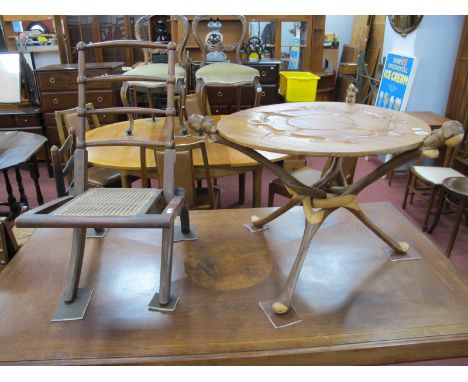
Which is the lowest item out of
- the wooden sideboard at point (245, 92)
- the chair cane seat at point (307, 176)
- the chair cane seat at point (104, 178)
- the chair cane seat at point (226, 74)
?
the chair cane seat at point (104, 178)

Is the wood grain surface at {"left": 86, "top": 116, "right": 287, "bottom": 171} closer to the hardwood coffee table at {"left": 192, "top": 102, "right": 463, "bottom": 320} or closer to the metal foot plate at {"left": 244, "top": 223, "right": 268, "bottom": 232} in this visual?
the metal foot plate at {"left": 244, "top": 223, "right": 268, "bottom": 232}

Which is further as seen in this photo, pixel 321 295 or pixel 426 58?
pixel 426 58

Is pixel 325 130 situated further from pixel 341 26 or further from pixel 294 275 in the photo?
pixel 341 26

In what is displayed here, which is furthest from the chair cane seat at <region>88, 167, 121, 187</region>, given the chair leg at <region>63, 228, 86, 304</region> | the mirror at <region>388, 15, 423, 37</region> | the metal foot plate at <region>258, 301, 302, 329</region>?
the mirror at <region>388, 15, 423, 37</region>

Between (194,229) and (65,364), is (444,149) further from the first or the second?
(65,364)

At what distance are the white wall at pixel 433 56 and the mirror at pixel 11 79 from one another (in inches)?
162

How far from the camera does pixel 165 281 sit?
1.33 m

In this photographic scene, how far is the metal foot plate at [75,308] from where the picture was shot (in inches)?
51.4

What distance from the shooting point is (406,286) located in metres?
1.47

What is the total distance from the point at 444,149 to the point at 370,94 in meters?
2.18

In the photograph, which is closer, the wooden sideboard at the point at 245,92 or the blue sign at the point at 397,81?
the blue sign at the point at 397,81

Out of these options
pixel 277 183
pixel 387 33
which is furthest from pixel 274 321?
pixel 387 33

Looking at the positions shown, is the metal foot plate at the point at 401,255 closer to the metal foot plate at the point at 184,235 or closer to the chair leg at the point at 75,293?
the metal foot plate at the point at 184,235

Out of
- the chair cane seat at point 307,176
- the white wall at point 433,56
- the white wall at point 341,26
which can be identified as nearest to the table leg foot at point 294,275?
the chair cane seat at point 307,176
